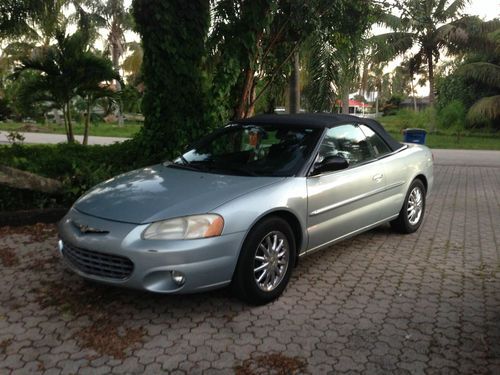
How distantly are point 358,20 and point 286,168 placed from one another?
585cm

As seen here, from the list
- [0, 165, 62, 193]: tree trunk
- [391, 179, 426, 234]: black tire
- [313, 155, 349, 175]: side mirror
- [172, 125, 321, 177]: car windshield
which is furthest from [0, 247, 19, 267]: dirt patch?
[391, 179, 426, 234]: black tire

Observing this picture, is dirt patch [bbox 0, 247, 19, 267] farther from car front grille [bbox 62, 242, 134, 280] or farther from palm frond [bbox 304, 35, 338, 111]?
palm frond [bbox 304, 35, 338, 111]

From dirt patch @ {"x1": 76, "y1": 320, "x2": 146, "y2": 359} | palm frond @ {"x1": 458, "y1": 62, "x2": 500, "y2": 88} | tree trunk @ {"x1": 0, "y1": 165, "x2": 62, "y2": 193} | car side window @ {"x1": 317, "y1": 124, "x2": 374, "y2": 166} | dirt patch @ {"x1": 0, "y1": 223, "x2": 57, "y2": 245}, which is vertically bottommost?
dirt patch @ {"x1": 76, "y1": 320, "x2": 146, "y2": 359}

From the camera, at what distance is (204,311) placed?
12.5ft

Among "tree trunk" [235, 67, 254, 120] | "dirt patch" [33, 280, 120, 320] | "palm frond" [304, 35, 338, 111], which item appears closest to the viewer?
"dirt patch" [33, 280, 120, 320]

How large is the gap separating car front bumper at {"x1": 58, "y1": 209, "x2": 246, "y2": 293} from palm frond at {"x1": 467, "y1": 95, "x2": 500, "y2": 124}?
26250 mm

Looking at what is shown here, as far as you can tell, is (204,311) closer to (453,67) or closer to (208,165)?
(208,165)

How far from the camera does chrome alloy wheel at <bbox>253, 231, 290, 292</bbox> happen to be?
3.85 meters

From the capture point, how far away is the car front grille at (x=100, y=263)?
351cm

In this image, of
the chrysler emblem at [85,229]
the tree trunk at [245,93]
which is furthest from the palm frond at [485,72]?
the chrysler emblem at [85,229]

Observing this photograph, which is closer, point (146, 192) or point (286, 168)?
point (146, 192)

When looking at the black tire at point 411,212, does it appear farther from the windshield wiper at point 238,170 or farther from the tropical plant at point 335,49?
the tropical plant at point 335,49

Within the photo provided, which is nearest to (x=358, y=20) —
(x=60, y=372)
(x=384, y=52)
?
(x=60, y=372)

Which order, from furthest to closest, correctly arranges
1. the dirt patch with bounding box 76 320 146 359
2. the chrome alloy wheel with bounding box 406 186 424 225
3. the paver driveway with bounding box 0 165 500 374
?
1. the chrome alloy wheel with bounding box 406 186 424 225
2. the dirt patch with bounding box 76 320 146 359
3. the paver driveway with bounding box 0 165 500 374
